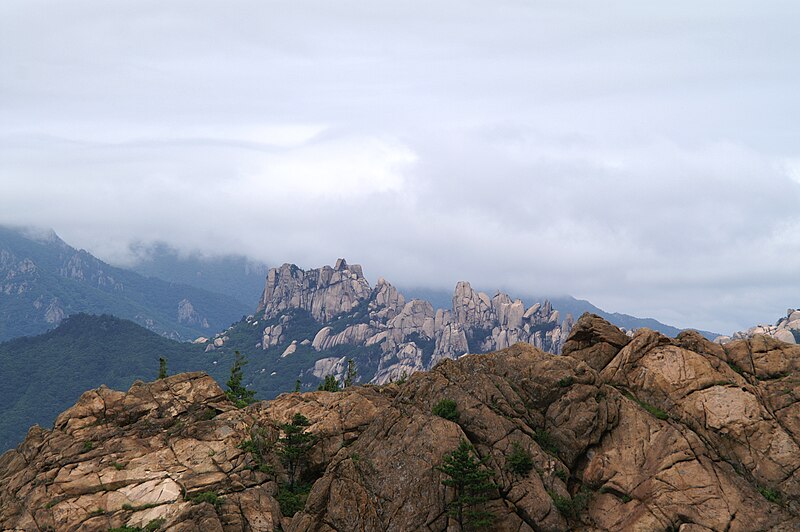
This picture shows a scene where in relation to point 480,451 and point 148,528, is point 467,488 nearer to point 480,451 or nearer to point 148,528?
point 480,451

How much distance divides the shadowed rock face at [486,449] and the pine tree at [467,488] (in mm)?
1369

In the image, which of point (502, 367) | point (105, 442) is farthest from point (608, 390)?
point (105, 442)

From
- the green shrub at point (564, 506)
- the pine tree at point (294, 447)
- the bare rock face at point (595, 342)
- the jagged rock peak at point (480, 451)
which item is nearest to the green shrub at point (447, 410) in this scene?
the jagged rock peak at point (480, 451)

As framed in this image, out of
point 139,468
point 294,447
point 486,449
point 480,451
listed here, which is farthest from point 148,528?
point 486,449

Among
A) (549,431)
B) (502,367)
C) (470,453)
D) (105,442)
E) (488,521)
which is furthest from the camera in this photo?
(502,367)

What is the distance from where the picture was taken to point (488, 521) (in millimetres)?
67688

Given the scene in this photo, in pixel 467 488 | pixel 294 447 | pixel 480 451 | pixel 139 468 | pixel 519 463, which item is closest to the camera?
pixel 467 488

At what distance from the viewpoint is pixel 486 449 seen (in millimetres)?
76438

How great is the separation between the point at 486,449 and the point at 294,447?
24.5 m

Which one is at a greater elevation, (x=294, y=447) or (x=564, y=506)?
(x=564, y=506)

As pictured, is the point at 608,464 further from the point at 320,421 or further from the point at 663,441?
the point at 320,421

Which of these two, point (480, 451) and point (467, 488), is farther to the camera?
point (480, 451)

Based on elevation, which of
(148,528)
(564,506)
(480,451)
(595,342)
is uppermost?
(595,342)

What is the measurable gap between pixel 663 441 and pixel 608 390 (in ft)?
30.3
